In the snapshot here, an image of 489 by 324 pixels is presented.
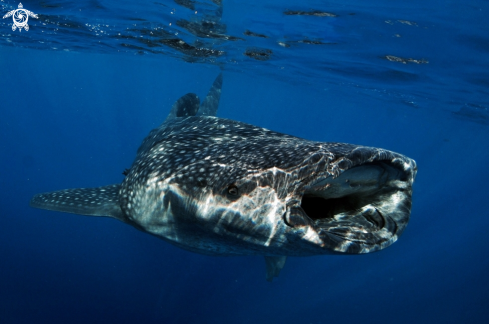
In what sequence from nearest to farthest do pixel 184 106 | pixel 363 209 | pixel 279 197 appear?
pixel 279 197 → pixel 363 209 → pixel 184 106

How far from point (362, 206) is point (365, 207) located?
0.30ft

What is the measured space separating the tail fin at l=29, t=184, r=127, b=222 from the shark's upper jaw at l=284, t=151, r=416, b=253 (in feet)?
8.58

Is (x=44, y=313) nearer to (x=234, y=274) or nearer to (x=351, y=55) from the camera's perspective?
(x=234, y=274)

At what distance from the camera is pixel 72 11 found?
12133mm

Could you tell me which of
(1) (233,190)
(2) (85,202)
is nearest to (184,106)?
(2) (85,202)

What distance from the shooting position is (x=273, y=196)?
7.77 feet

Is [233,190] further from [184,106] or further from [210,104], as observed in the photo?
[210,104]

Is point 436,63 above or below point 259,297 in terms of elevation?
above

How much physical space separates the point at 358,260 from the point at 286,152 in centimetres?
2215

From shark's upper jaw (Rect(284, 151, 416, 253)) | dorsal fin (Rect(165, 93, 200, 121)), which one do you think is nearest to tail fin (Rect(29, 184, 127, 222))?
shark's upper jaw (Rect(284, 151, 416, 253))

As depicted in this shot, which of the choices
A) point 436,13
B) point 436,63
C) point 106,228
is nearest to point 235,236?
point 436,13

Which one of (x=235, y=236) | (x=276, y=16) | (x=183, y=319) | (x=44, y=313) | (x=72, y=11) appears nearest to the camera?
(x=235, y=236)

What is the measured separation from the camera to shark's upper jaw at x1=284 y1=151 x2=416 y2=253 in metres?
2.14

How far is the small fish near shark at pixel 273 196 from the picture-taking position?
7.47ft
